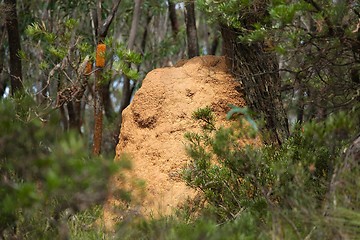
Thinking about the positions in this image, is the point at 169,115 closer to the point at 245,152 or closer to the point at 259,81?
the point at 259,81

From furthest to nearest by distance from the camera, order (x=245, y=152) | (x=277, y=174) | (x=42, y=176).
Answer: (x=245, y=152), (x=277, y=174), (x=42, y=176)

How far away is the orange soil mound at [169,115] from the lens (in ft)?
21.9

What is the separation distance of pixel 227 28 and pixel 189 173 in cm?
188

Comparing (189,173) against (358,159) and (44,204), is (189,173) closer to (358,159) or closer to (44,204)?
(358,159)

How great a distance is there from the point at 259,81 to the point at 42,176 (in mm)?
3602

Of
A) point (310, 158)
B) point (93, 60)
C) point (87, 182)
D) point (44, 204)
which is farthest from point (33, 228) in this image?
point (93, 60)

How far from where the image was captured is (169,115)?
6977 mm

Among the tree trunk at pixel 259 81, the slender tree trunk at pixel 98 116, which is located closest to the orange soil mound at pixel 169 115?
the tree trunk at pixel 259 81

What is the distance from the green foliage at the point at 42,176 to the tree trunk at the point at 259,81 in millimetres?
2791

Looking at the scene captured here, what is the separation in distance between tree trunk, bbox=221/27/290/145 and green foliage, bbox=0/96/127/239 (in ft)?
9.16

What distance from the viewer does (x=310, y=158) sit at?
18.1 feet

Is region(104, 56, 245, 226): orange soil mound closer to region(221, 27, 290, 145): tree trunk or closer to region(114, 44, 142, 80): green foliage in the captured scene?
region(221, 27, 290, 145): tree trunk

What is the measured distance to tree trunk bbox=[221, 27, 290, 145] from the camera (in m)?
6.94

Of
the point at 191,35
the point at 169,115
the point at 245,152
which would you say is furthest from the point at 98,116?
the point at 245,152
